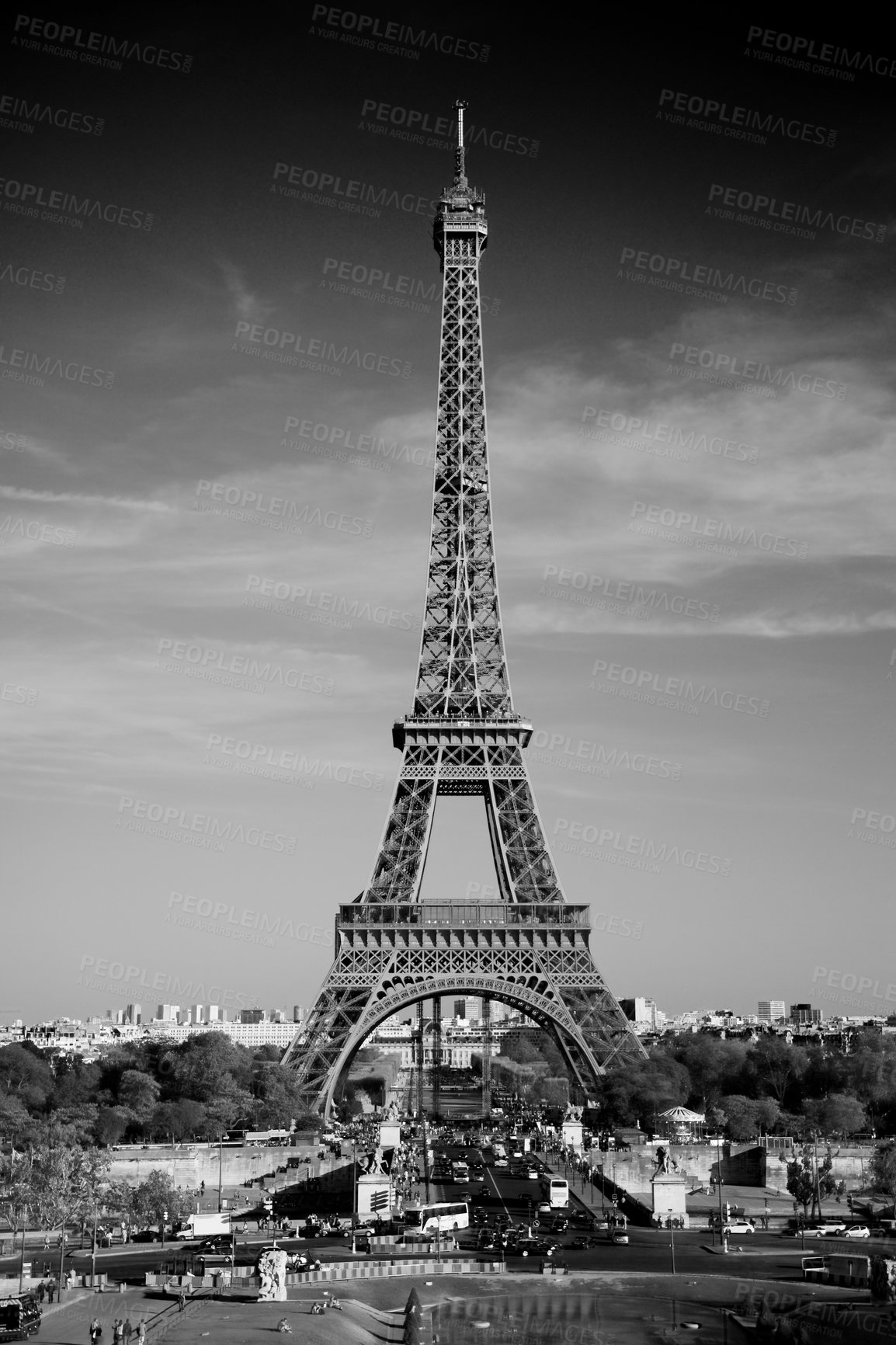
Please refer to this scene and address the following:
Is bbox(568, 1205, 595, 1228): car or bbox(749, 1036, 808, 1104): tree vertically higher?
bbox(749, 1036, 808, 1104): tree

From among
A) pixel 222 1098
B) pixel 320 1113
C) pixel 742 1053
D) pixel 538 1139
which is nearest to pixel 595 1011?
pixel 538 1139

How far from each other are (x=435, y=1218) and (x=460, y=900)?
149 ft

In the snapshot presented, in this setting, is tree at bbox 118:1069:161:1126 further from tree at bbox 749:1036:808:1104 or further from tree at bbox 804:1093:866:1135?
tree at bbox 749:1036:808:1104

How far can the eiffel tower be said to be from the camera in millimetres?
102312

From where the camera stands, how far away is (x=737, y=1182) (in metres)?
82.9

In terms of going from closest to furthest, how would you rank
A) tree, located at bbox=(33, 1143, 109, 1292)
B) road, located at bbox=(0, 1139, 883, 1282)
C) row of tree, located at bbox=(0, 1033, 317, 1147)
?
road, located at bbox=(0, 1139, 883, 1282) < tree, located at bbox=(33, 1143, 109, 1292) < row of tree, located at bbox=(0, 1033, 317, 1147)

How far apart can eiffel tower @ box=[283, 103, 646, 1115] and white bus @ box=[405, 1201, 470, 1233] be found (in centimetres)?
3744

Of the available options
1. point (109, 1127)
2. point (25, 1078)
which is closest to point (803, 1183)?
point (109, 1127)

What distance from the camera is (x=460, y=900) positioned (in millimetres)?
106375

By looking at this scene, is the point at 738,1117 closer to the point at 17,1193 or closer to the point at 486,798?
the point at 486,798

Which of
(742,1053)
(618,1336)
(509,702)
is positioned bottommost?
(618,1336)

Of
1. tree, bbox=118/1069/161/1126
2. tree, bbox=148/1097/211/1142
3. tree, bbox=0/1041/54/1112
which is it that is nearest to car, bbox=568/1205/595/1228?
tree, bbox=148/1097/211/1142

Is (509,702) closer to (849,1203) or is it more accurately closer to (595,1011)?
(595,1011)

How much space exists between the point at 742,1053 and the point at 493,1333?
323ft
